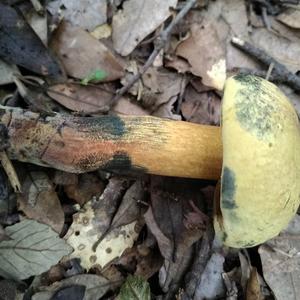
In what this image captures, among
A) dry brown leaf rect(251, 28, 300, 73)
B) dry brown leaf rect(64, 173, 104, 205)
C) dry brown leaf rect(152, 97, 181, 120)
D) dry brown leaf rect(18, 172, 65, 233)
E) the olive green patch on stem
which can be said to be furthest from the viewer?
dry brown leaf rect(251, 28, 300, 73)

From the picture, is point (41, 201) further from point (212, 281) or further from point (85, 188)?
point (212, 281)

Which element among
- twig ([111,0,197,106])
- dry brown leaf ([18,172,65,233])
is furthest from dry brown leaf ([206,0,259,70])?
dry brown leaf ([18,172,65,233])

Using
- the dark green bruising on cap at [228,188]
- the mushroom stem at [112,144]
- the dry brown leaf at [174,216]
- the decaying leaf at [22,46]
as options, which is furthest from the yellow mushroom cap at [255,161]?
the decaying leaf at [22,46]

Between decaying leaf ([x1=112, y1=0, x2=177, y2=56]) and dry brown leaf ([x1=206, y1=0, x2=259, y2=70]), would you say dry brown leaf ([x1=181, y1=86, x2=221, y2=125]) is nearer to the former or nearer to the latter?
dry brown leaf ([x1=206, y1=0, x2=259, y2=70])

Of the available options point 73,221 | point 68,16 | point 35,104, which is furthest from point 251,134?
point 68,16

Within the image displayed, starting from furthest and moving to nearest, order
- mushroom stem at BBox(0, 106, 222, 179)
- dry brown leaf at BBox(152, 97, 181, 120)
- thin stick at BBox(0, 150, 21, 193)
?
dry brown leaf at BBox(152, 97, 181, 120) < thin stick at BBox(0, 150, 21, 193) < mushroom stem at BBox(0, 106, 222, 179)

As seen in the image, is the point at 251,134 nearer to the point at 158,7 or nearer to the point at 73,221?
the point at 73,221

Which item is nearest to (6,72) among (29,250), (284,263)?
(29,250)
